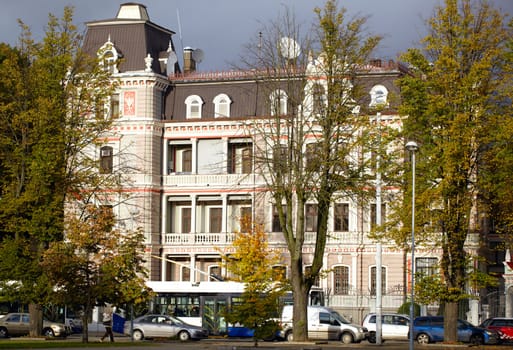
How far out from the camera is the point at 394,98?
168 feet

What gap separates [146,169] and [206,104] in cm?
661

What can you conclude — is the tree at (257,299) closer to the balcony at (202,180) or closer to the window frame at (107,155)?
the balcony at (202,180)

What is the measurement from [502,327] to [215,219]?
2781 centimetres

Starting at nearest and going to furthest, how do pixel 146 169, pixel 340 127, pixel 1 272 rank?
pixel 340 127 < pixel 1 272 < pixel 146 169

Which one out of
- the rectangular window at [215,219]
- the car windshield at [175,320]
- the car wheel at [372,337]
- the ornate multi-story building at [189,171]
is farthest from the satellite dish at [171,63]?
the car wheel at [372,337]

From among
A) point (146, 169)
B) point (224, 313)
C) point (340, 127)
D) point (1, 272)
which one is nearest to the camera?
point (224, 313)

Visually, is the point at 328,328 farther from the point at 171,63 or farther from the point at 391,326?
the point at 171,63

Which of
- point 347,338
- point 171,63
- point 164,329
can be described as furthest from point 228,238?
point 347,338

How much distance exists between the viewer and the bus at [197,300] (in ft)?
208

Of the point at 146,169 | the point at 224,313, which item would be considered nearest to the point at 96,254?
the point at 224,313

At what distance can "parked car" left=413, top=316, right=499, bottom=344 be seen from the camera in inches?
2240

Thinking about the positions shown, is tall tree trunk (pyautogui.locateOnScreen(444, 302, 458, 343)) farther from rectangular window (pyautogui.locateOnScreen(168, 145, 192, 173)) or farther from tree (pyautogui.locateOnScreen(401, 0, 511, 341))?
rectangular window (pyautogui.locateOnScreen(168, 145, 192, 173))

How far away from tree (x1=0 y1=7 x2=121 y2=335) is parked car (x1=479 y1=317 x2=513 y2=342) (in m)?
22.3

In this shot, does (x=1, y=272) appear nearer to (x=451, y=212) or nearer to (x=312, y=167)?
(x=312, y=167)
